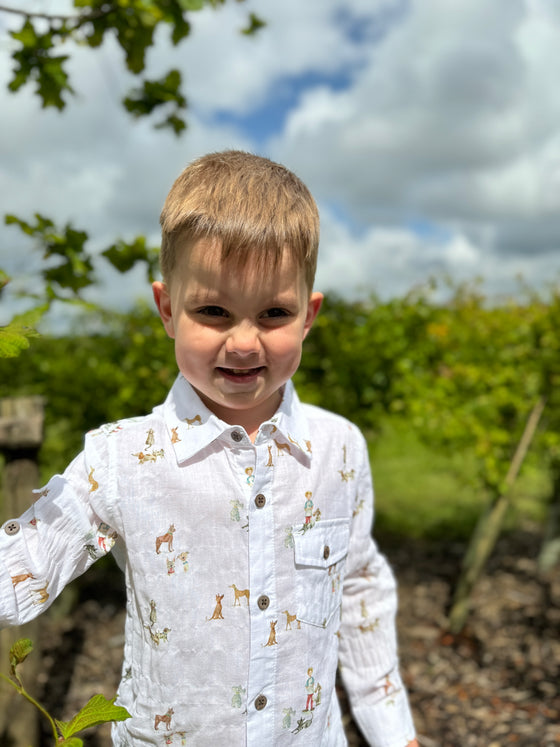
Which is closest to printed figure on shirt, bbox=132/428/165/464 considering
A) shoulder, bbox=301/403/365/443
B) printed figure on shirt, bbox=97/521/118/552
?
printed figure on shirt, bbox=97/521/118/552

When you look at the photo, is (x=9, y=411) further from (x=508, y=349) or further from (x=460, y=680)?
(x=508, y=349)

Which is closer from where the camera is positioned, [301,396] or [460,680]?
[460,680]

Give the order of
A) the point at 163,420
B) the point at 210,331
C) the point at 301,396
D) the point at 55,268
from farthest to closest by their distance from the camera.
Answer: the point at 301,396 → the point at 55,268 → the point at 163,420 → the point at 210,331

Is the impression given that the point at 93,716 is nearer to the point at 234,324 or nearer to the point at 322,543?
the point at 322,543

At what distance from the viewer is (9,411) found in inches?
119

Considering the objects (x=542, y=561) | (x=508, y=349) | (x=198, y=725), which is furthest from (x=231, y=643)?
(x=542, y=561)

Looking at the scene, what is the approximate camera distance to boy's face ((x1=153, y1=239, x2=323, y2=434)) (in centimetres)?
135

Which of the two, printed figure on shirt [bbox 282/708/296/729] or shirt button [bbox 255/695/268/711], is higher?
shirt button [bbox 255/695/268/711]

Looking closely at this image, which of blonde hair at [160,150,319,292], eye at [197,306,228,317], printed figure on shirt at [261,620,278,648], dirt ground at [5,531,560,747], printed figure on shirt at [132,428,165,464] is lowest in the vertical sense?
dirt ground at [5,531,560,747]

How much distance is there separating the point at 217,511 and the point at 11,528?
399mm

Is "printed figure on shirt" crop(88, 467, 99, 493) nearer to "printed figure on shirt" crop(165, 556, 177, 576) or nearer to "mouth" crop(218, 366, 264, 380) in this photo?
"printed figure on shirt" crop(165, 556, 177, 576)

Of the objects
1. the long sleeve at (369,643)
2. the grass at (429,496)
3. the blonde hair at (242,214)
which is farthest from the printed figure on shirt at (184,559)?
the grass at (429,496)

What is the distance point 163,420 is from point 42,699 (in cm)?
270

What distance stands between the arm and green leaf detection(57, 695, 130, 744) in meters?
0.74
